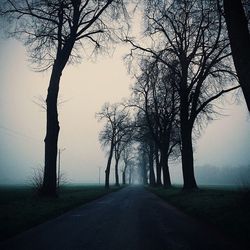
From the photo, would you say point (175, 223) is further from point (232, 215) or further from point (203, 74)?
point (203, 74)

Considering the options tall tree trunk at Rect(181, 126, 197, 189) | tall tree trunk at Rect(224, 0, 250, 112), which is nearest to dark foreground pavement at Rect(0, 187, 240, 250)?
tall tree trunk at Rect(224, 0, 250, 112)

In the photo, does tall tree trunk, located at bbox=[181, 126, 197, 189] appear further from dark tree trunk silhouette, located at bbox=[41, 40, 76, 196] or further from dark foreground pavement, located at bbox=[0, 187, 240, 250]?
dark foreground pavement, located at bbox=[0, 187, 240, 250]

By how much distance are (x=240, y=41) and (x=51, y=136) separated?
11646 millimetres

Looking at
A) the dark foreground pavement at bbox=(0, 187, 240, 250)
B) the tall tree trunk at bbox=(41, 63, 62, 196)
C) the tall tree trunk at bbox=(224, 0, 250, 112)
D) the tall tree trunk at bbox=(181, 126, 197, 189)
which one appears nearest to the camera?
the dark foreground pavement at bbox=(0, 187, 240, 250)

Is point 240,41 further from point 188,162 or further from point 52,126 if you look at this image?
point 188,162

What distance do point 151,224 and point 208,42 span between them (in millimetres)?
14137

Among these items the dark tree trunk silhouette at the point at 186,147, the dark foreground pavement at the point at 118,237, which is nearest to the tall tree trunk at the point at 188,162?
the dark tree trunk silhouette at the point at 186,147

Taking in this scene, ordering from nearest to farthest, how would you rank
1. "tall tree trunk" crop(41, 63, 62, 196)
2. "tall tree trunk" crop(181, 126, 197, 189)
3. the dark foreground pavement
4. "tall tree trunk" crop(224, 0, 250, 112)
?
the dark foreground pavement
"tall tree trunk" crop(224, 0, 250, 112)
"tall tree trunk" crop(41, 63, 62, 196)
"tall tree trunk" crop(181, 126, 197, 189)

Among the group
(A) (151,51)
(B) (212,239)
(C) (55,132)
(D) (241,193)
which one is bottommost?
(B) (212,239)

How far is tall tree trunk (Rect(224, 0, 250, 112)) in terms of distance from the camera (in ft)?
23.9

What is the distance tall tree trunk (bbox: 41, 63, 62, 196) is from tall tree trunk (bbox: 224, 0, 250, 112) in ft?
37.1

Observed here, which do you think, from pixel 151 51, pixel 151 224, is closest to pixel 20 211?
pixel 151 224

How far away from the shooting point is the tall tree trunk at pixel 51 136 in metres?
15.5

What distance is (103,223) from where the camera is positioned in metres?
8.53
